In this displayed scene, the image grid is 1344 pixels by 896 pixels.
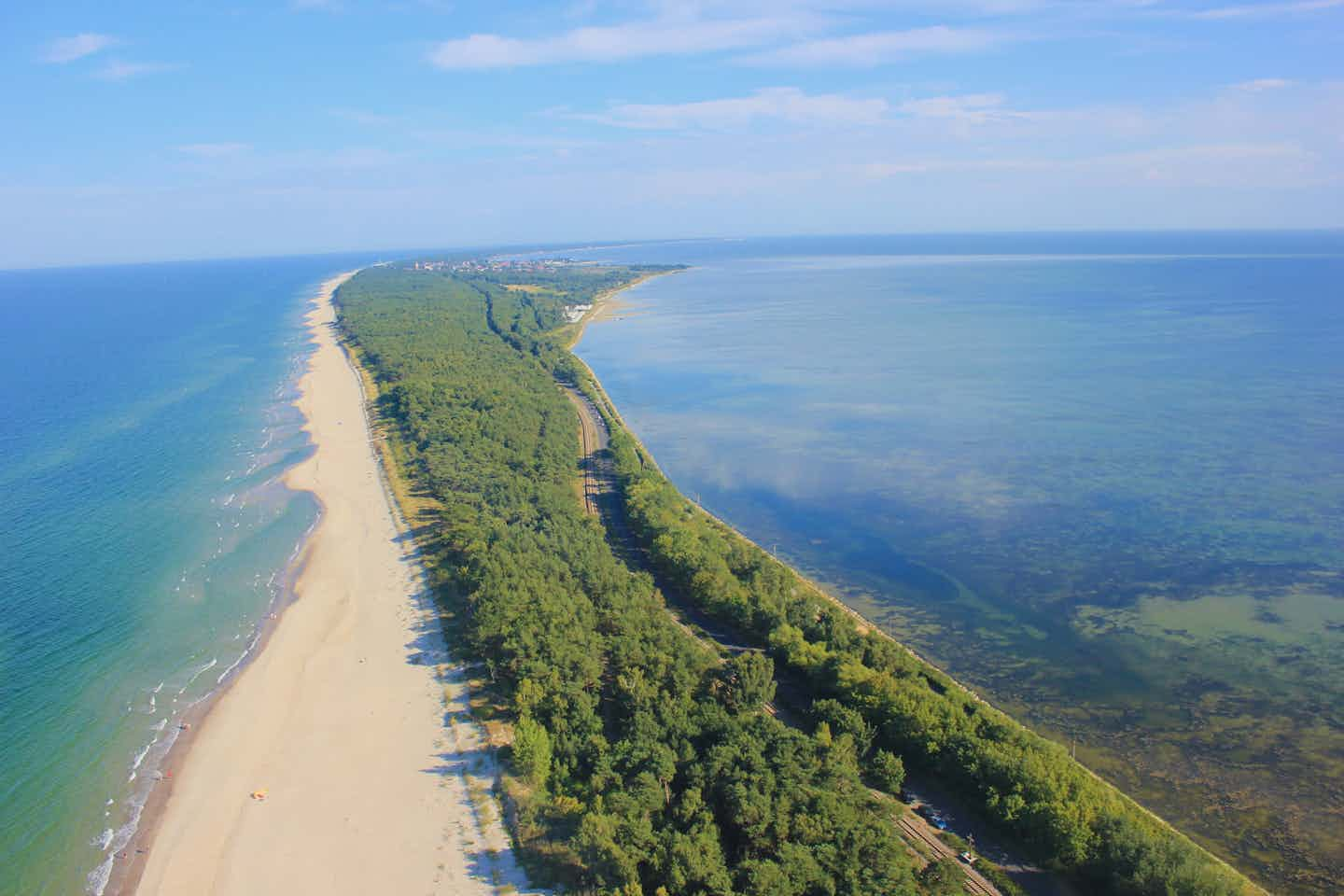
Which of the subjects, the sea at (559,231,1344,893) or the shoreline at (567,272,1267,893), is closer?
the shoreline at (567,272,1267,893)

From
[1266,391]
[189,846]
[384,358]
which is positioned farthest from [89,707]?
[1266,391]

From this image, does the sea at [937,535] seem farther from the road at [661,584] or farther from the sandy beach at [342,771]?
the road at [661,584]

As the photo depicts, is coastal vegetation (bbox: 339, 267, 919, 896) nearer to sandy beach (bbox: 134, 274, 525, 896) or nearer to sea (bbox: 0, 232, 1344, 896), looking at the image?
sandy beach (bbox: 134, 274, 525, 896)

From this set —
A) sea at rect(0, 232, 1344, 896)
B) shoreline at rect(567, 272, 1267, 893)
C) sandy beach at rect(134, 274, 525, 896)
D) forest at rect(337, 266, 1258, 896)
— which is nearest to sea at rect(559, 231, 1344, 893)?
sea at rect(0, 232, 1344, 896)

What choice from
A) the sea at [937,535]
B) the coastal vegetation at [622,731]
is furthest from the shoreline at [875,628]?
the coastal vegetation at [622,731]

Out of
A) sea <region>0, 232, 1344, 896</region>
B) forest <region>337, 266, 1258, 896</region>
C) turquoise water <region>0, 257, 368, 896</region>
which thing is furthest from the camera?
sea <region>0, 232, 1344, 896</region>

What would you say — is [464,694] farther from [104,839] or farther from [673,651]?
[104,839]

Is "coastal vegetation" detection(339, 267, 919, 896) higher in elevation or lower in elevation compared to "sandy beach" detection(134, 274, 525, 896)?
higher
